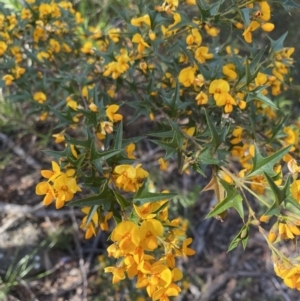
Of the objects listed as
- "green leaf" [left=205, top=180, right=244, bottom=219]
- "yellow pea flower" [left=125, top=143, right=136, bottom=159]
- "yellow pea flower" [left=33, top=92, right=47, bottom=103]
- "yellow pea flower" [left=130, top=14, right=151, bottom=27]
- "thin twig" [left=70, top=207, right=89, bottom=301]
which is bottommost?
"thin twig" [left=70, top=207, right=89, bottom=301]

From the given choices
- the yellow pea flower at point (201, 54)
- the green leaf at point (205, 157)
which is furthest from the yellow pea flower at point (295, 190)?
→ the yellow pea flower at point (201, 54)

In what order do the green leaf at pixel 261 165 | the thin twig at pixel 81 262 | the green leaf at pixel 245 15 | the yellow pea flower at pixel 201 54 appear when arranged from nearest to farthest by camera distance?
the green leaf at pixel 261 165 → the green leaf at pixel 245 15 → the yellow pea flower at pixel 201 54 → the thin twig at pixel 81 262

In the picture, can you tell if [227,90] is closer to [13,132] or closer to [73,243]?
[73,243]

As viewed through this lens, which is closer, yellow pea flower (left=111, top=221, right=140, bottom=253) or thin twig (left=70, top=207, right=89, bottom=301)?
yellow pea flower (left=111, top=221, right=140, bottom=253)

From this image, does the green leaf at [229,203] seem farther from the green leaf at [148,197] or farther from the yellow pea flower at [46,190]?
the yellow pea flower at [46,190]

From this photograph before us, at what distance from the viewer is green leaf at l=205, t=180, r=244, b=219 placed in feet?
3.17

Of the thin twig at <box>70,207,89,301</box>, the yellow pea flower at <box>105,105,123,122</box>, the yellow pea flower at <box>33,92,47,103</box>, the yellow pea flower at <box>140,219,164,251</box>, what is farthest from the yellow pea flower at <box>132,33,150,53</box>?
the thin twig at <box>70,207,89,301</box>

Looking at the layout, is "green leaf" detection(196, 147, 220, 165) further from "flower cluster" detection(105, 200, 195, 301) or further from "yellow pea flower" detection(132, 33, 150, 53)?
"yellow pea flower" detection(132, 33, 150, 53)

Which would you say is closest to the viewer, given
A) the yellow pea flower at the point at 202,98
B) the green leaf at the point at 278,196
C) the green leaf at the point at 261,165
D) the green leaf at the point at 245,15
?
the green leaf at the point at 278,196

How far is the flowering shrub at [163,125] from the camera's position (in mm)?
1021

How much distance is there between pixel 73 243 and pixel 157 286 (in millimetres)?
1548

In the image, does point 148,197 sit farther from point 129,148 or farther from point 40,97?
point 40,97

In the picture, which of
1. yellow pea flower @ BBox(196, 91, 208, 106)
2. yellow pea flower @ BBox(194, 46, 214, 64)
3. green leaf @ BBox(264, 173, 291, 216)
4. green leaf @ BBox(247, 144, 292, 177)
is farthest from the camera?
yellow pea flower @ BBox(194, 46, 214, 64)

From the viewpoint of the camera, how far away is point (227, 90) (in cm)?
134
